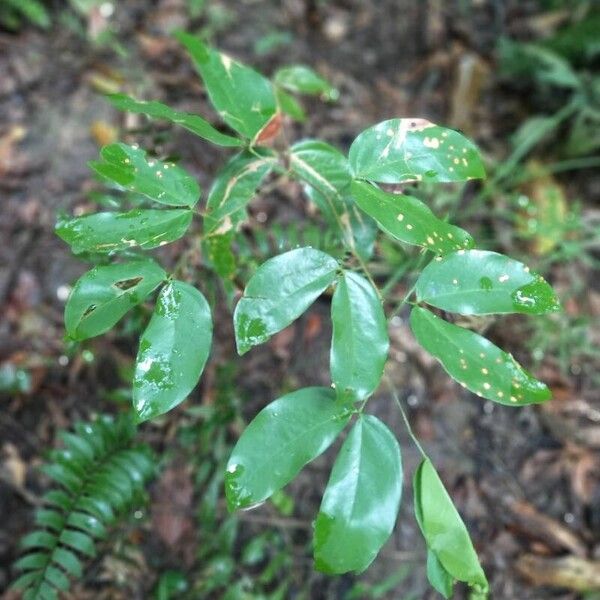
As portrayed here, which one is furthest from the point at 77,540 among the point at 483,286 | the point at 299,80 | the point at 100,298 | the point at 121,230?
the point at 299,80

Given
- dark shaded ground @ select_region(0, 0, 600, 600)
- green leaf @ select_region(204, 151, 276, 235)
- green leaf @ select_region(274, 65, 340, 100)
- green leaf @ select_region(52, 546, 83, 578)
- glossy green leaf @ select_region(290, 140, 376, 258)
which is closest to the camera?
green leaf @ select_region(204, 151, 276, 235)

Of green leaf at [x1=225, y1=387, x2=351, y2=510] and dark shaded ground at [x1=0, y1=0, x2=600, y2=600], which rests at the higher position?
green leaf at [x1=225, y1=387, x2=351, y2=510]

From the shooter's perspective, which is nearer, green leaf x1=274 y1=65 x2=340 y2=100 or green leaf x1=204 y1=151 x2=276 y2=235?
green leaf x1=204 y1=151 x2=276 y2=235

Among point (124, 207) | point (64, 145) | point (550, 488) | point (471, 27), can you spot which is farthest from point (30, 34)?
point (550, 488)

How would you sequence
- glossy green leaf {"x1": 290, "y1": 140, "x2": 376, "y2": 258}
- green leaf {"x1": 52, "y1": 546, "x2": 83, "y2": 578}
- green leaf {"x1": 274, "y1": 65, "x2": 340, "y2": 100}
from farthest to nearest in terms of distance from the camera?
1. green leaf {"x1": 274, "y1": 65, "x2": 340, "y2": 100}
2. green leaf {"x1": 52, "y1": 546, "x2": 83, "y2": 578}
3. glossy green leaf {"x1": 290, "y1": 140, "x2": 376, "y2": 258}

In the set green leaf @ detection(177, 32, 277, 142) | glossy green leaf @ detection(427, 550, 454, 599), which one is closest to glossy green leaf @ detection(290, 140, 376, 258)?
green leaf @ detection(177, 32, 277, 142)

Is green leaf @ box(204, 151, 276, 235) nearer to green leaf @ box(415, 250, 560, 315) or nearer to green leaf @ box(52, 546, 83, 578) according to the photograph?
green leaf @ box(415, 250, 560, 315)

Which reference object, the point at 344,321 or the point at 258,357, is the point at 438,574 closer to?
the point at 344,321
